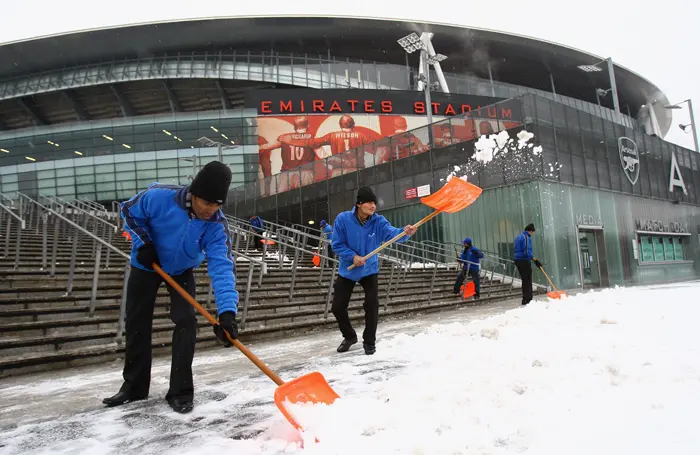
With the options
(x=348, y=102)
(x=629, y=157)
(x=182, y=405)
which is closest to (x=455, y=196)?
(x=182, y=405)

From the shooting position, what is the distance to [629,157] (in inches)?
736

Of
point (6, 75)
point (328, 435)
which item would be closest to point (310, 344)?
point (328, 435)

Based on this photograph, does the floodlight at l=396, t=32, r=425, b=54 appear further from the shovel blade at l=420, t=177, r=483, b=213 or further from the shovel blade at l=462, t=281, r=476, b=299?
the shovel blade at l=420, t=177, r=483, b=213

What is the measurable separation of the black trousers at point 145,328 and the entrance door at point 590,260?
1640 cm

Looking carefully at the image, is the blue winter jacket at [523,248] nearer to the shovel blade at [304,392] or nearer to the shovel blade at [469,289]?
the shovel blade at [469,289]

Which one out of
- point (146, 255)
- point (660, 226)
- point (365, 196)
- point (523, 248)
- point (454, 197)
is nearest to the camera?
point (146, 255)

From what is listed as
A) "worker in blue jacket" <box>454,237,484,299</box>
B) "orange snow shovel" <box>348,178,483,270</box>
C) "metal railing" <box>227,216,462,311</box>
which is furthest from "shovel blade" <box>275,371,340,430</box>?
"worker in blue jacket" <box>454,237,484,299</box>

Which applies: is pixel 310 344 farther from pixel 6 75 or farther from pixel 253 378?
pixel 6 75

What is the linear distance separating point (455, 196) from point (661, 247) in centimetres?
1892

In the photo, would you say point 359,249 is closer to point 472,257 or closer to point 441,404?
point 441,404

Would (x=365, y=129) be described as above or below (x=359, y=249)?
above

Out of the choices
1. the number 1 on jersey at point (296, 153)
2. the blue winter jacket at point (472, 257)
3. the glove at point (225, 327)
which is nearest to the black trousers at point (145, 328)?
the glove at point (225, 327)

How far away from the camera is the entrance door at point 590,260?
→ 16594mm

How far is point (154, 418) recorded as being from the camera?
9.22 ft
